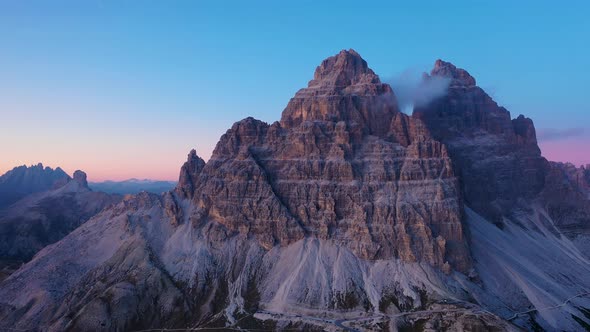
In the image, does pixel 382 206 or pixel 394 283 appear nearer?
pixel 394 283

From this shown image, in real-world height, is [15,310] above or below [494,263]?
below

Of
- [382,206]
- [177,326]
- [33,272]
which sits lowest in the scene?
[177,326]

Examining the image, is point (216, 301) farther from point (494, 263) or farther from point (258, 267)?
point (494, 263)

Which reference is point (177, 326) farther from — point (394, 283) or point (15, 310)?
point (394, 283)

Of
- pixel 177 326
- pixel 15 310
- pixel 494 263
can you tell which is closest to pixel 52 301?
pixel 15 310

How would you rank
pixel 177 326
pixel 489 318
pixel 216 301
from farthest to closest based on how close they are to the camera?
pixel 216 301
pixel 177 326
pixel 489 318

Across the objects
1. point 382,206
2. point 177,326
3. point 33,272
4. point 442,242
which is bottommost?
point 177,326

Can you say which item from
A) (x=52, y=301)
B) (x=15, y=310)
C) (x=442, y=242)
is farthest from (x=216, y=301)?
(x=442, y=242)

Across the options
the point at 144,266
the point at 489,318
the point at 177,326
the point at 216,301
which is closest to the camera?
the point at 489,318

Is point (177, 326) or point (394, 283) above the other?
point (394, 283)
